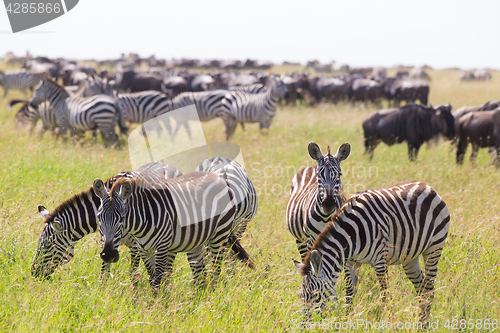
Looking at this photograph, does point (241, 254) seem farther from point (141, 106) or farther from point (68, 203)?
point (141, 106)

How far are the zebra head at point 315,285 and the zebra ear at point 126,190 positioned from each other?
163 cm

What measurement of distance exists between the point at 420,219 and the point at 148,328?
273 centimetres

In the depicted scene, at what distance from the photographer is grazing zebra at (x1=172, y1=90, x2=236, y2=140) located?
1532 cm

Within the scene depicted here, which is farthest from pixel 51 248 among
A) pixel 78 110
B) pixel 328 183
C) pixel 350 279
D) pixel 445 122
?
pixel 445 122

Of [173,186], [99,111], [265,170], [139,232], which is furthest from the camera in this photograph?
[99,111]

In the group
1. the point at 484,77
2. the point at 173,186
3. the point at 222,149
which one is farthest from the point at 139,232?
the point at 484,77

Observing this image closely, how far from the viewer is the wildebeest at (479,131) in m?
11.2

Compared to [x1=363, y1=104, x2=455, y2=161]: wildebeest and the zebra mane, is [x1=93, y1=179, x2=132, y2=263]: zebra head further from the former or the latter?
[x1=363, y1=104, x2=455, y2=161]: wildebeest

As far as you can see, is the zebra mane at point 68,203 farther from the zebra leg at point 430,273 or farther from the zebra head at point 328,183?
the zebra leg at point 430,273

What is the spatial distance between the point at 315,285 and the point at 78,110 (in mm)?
10617

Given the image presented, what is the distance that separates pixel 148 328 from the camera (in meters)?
3.59

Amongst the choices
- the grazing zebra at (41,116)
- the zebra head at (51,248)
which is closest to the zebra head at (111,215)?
the zebra head at (51,248)

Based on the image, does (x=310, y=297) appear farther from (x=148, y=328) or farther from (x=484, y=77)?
(x=484, y=77)

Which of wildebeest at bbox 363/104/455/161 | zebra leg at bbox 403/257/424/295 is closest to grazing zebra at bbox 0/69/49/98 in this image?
wildebeest at bbox 363/104/455/161
